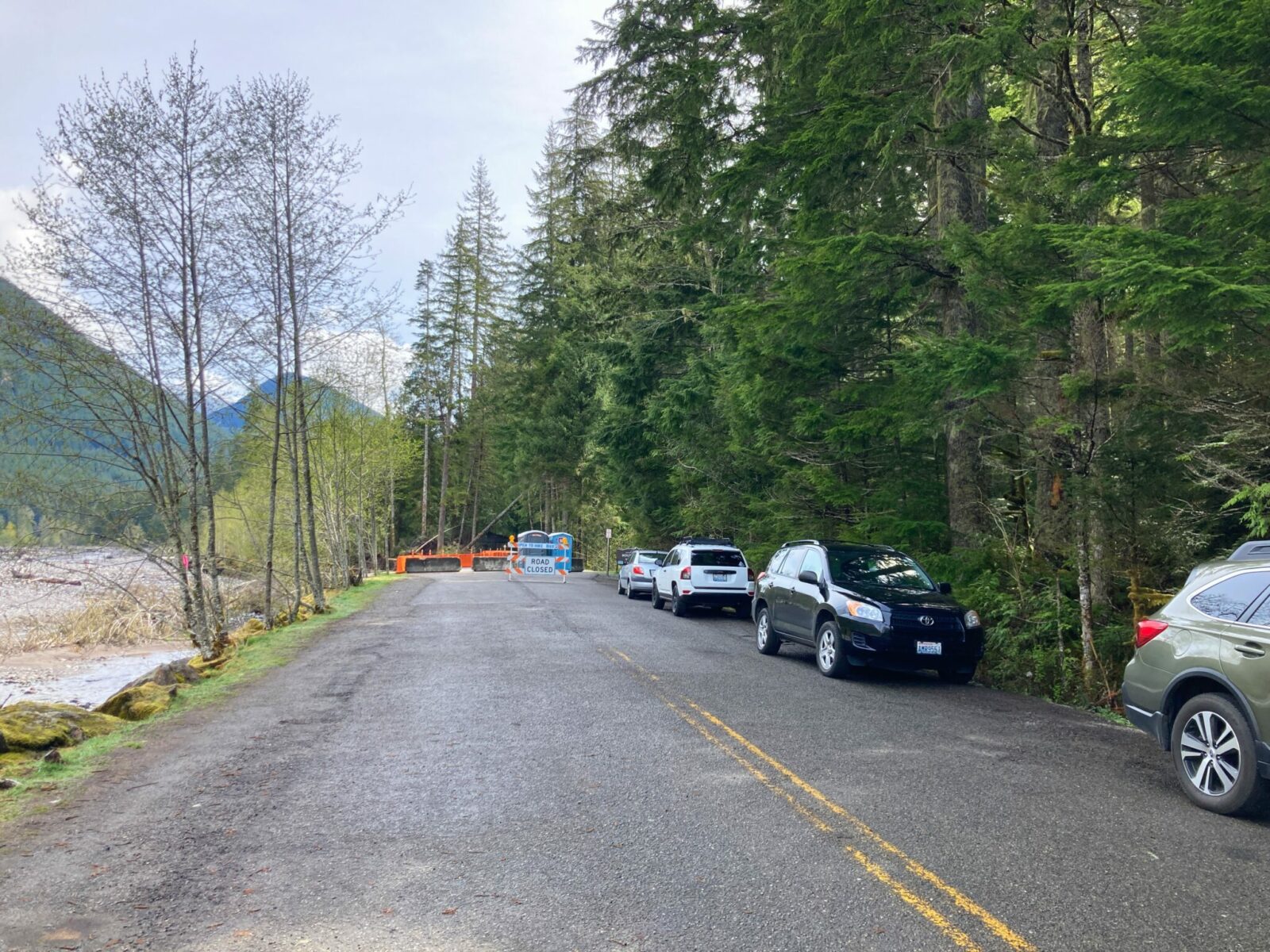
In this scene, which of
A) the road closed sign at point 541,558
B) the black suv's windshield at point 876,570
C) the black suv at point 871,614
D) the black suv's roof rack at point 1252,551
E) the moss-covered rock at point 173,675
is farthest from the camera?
the road closed sign at point 541,558

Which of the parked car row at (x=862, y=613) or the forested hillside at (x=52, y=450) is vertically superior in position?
the forested hillside at (x=52, y=450)

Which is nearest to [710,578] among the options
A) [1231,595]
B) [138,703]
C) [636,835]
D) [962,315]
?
[962,315]

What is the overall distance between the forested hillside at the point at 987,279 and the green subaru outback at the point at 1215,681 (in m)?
1.43

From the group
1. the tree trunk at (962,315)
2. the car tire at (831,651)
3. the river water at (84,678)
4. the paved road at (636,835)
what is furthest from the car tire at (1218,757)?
the river water at (84,678)

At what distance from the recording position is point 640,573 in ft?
80.9

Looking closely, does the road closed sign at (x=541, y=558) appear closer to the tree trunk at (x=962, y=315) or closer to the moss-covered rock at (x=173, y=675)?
the tree trunk at (x=962, y=315)

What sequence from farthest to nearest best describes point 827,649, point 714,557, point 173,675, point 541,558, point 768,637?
point 541,558 < point 714,557 < point 768,637 < point 173,675 < point 827,649

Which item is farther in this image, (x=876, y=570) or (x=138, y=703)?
(x=876, y=570)

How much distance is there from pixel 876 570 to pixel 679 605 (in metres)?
8.28

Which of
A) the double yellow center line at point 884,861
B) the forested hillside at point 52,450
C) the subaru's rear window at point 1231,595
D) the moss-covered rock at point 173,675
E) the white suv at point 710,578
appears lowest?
the moss-covered rock at point 173,675

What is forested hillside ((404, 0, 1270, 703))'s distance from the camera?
7504 mm

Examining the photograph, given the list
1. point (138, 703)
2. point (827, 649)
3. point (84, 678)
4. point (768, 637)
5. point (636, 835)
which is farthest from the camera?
point (84, 678)

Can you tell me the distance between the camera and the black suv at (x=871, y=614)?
10117 millimetres

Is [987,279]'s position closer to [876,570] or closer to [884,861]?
[876,570]
